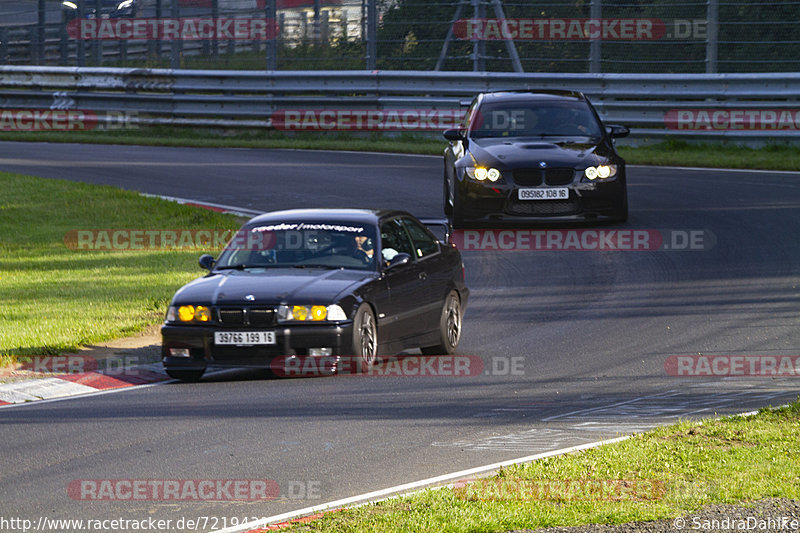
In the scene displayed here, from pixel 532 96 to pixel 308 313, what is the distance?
30.0ft

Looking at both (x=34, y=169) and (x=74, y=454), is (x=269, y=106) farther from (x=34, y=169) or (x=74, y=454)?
(x=74, y=454)

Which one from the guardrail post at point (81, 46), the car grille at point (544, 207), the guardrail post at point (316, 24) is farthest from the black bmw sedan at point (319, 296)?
the guardrail post at point (81, 46)

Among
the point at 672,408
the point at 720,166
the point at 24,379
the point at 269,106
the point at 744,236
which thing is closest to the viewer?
the point at 672,408

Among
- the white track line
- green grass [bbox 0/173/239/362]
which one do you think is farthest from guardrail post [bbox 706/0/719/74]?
the white track line

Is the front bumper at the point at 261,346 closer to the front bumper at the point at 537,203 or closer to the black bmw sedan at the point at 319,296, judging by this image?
the black bmw sedan at the point at 319,296

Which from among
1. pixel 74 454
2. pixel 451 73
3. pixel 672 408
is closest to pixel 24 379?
pixel 74 454

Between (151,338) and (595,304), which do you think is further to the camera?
(595,304)

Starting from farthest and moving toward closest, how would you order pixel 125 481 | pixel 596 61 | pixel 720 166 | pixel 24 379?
pixel 596 61
pixel 720 166
pixel 24 379
pixel 125 481

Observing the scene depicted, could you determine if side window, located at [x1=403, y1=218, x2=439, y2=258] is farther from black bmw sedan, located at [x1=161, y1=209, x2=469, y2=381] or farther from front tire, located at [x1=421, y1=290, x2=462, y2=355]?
front tire, located at [x1=421, y1=290, x2=462, y2=355]

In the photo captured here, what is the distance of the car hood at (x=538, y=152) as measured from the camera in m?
16.6

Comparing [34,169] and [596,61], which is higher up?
[596,61]

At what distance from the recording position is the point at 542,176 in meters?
16.5

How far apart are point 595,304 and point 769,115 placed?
38.8 feet

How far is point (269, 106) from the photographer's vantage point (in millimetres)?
28234
